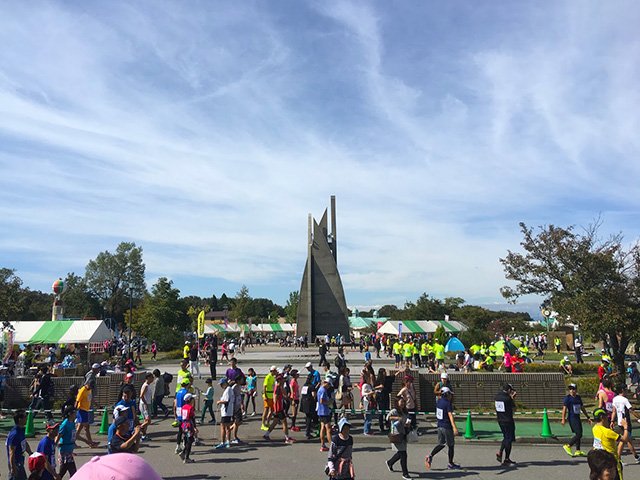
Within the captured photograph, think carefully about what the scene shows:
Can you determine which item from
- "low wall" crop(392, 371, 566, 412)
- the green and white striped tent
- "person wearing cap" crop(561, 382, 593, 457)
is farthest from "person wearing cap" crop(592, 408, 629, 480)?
the green and white striped tent

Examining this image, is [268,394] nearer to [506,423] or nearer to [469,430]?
[469,430]

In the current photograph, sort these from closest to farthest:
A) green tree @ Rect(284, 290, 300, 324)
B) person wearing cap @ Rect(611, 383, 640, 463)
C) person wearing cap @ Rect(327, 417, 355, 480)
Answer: person wearing cap @ Rect(327, 417, 355, 480), person wearing cap @ Rect(611, 383, 640, 463), green tree @ Rect(284, 290, 300, 324)

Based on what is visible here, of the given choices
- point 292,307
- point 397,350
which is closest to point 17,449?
point 397,350

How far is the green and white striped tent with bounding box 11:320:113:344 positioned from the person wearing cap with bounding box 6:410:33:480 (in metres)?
21.2

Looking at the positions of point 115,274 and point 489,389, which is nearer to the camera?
point 489,389

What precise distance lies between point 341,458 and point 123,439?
11.4ft

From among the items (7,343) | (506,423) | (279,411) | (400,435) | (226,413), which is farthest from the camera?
(7,343)

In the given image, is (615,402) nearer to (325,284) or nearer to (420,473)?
(420,473)

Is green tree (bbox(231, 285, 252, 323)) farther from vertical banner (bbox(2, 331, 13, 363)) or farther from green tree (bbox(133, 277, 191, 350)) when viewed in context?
vertical banner (bbox(2, 331, 13, 363))

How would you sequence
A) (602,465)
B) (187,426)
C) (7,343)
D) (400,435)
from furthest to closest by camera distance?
(7,343) → (187,426) → (400,435) → (602,465)

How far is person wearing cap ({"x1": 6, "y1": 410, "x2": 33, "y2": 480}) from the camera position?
6.49 meters

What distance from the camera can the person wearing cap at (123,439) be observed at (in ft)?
23.2

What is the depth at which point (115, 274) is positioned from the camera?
83562 millimetres

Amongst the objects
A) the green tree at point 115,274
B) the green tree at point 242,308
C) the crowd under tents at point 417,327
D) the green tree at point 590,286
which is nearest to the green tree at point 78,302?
the green tree at point 115,274
